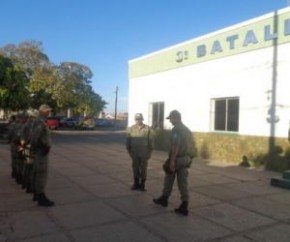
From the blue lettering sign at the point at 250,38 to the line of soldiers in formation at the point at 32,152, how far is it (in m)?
7.98

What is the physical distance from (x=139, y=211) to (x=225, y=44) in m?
9.87

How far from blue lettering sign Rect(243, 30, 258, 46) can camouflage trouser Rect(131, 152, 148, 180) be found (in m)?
7.19

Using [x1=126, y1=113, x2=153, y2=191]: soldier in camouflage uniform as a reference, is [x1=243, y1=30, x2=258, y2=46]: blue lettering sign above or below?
A: above

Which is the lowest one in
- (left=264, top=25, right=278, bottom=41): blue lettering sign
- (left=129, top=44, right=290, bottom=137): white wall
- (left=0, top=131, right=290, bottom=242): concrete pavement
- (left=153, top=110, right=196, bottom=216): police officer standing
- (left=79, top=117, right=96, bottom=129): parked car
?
(left=0, top=131, right=290, bottom=242): concrete pavement

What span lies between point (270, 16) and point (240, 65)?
1972 mm

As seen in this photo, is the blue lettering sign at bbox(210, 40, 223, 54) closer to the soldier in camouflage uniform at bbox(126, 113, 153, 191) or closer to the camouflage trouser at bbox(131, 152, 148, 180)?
the soldier in camouflage uniform at bbox(126, 113, 153, 191)

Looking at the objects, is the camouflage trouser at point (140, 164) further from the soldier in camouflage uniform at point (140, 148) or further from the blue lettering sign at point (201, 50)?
the blue lettering sign at point (201, 50)

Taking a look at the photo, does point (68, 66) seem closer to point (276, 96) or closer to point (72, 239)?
point (276, 96)

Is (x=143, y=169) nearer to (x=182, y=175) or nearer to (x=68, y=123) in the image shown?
(x=182, y=175)

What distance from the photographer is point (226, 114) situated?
621 inches

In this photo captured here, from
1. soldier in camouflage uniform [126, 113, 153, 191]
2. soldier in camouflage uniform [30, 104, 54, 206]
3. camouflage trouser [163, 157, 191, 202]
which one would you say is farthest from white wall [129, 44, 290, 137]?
soldier in camouflage uniform [30, 104, 54, 206]

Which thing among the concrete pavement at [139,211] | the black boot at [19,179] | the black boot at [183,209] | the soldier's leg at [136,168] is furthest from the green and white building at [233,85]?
the black boot at [19,179]

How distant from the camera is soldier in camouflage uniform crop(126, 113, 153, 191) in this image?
914 cm

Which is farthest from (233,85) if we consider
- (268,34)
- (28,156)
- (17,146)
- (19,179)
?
(28,156)
